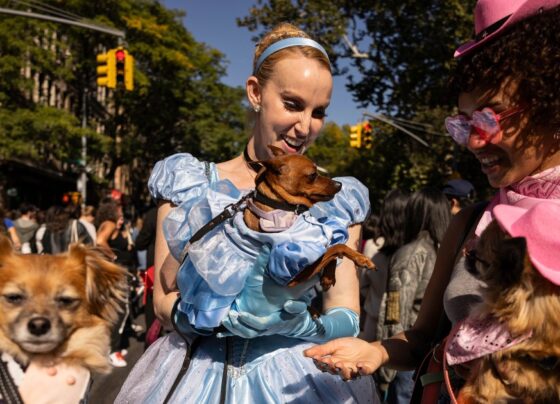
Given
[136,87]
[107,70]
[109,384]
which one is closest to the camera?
[109,384]

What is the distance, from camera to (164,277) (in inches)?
105

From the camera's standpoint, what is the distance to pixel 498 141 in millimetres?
1881

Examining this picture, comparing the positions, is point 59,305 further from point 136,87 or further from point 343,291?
point 136,87


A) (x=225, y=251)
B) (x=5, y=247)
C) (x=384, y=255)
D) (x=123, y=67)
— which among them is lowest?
(x=384, y=255)

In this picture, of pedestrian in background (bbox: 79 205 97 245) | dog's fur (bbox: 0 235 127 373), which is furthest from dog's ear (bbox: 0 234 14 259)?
pedestrian in background (bbox: 79 205 97 245)

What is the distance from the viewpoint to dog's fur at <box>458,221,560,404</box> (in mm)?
1602

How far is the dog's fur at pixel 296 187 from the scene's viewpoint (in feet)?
7.18

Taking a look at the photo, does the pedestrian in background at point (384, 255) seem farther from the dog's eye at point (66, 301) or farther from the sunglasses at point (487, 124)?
the sunglasses at point (487, 124)

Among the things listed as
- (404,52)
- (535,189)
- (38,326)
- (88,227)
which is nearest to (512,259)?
(535,189)

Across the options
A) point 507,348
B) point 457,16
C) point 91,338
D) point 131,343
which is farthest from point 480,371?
point 457,16

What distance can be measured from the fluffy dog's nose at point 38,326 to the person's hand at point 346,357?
1263 millimetres

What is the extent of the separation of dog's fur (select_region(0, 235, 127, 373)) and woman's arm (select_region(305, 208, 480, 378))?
4.31ft

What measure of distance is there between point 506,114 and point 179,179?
142 centimetres

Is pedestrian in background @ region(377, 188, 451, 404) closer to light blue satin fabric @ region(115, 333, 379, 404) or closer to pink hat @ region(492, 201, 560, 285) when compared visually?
light blue satin fabric @ region(115, 333, 379, 404)
